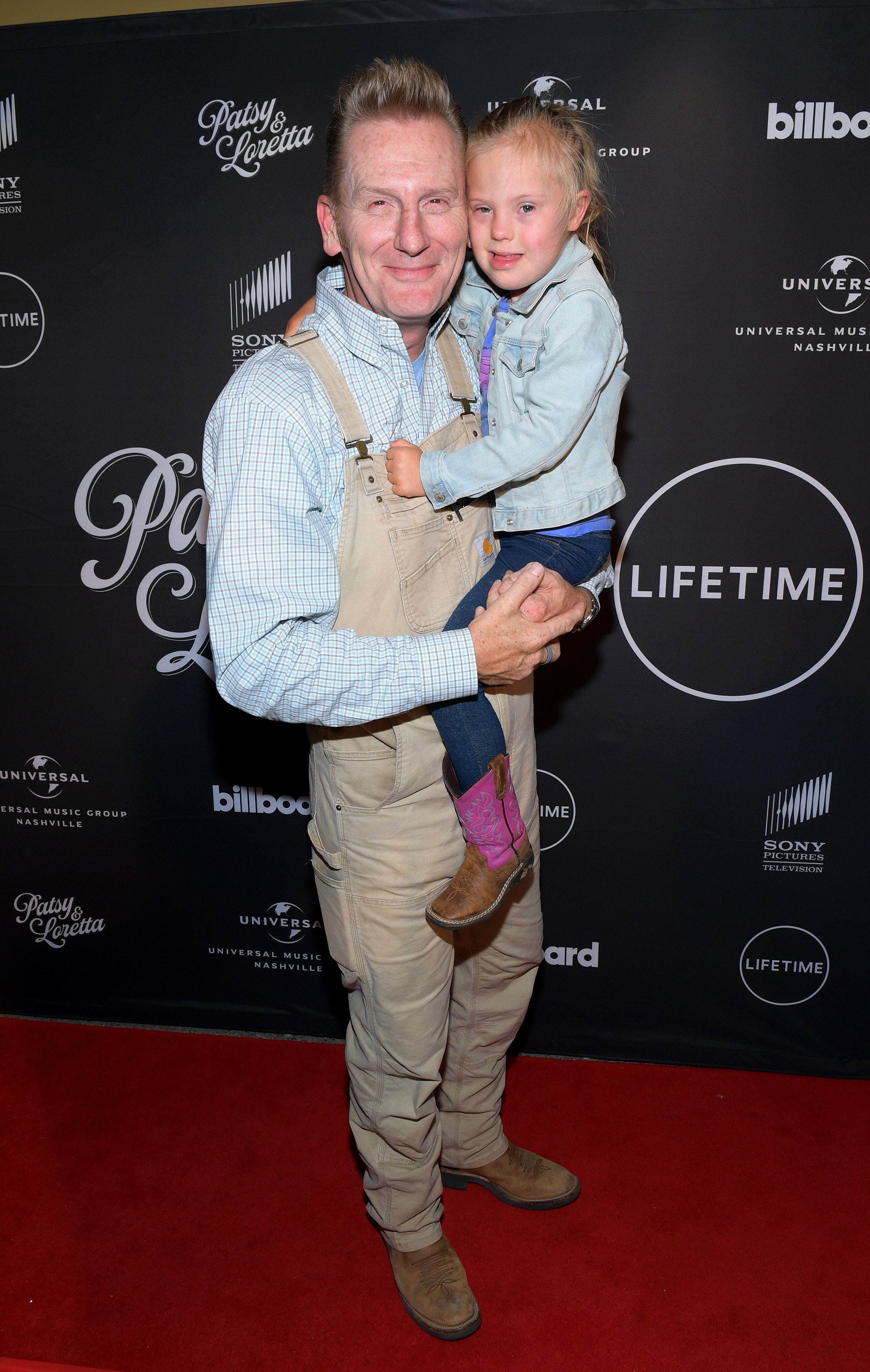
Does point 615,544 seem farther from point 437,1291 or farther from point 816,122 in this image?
point 437,1291

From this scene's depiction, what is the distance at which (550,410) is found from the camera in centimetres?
171

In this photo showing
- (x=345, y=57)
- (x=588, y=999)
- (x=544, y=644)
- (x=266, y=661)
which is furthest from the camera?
(x=588, y=999)

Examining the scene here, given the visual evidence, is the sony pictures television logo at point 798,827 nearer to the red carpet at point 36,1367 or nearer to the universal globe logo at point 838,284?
the universal globe logo at point 838,284

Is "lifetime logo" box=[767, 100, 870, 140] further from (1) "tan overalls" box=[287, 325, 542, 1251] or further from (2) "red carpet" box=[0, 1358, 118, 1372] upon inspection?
(2) "red carpet" box=[0, 1358, 118, 1372]

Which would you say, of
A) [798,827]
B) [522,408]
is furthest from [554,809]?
[522,408]

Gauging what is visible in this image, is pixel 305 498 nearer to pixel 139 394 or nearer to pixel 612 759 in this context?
pixel 139 394

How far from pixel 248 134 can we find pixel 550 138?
1.12m

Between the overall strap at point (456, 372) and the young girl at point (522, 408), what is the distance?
35mm

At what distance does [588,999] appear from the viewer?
2.98 m

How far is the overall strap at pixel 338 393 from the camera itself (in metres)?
1.73

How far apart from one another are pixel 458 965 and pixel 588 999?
0.84m

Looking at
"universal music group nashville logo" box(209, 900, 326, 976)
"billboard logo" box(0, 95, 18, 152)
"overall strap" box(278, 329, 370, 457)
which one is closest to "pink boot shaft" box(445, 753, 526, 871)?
"overall strap" box(278, 329, 370, 457)

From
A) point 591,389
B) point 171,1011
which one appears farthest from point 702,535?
point 171,1011

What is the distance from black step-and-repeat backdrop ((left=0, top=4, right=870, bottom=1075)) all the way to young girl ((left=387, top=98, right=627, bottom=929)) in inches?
27.2
